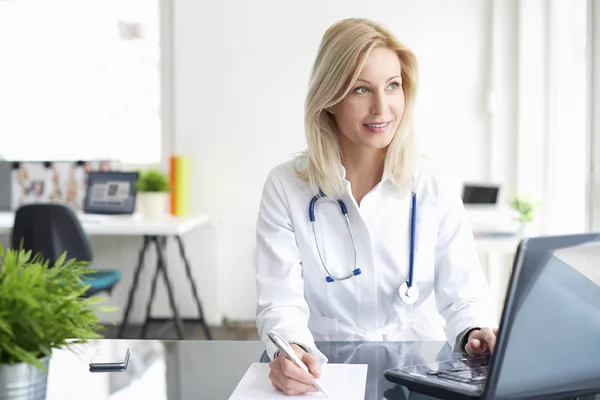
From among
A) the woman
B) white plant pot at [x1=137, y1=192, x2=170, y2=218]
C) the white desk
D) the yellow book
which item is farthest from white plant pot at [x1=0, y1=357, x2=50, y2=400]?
the yellow book

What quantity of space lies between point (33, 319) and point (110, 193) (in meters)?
3.38

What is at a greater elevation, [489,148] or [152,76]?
[152,76]

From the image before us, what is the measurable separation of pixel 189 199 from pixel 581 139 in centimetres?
213

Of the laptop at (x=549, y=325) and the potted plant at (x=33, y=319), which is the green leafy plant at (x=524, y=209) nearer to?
the laptop at (x=549, y=325)

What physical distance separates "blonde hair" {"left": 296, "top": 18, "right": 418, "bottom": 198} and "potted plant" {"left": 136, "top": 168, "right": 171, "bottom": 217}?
8.28ft

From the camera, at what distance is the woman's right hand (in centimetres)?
118

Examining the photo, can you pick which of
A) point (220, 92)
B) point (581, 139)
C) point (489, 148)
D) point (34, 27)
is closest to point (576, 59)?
point (581, 139)

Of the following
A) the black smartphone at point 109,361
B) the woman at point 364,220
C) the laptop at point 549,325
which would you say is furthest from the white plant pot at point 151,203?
the laptop at point 549,325

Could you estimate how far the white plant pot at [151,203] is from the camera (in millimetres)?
4258

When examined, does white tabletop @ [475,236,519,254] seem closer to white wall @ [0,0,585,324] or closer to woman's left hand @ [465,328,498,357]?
white wall @ [0,0,585,324]

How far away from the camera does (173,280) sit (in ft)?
15.3

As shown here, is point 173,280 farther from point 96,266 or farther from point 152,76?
point 152,76

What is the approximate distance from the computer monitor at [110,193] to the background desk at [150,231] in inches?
2.6

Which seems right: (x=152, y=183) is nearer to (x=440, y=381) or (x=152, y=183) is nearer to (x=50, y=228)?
(x=50, y=228)
